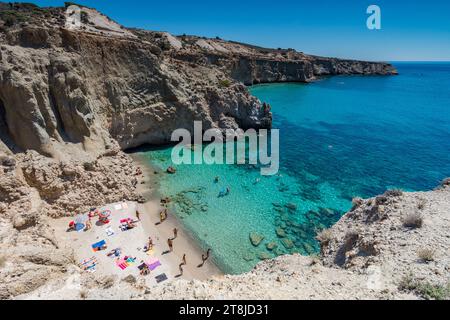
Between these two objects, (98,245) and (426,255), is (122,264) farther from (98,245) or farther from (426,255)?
(426,255)

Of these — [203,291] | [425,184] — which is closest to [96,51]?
[203,291]

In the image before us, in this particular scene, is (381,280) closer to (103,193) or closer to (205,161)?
A: (103,193)

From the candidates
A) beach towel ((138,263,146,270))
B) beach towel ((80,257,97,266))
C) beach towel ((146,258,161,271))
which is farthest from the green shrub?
beach towel ((80,257,97,266))

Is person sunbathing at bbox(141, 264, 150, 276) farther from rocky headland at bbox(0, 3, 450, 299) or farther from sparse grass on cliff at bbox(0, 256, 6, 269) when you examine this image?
sparse grass on cliff at bbox(0, 256, 6, 269)
